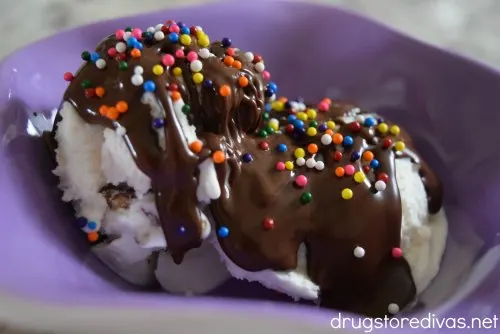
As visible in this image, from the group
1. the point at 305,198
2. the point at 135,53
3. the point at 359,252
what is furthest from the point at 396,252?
the point at 135,53

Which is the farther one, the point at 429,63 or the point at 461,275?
the point at 429,63

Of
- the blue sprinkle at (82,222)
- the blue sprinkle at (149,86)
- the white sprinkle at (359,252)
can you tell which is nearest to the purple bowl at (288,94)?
the blue sprinkle at (82,222)

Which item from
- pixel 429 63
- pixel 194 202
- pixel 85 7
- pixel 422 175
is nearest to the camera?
pixel 194 202

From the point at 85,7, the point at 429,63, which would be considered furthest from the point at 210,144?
the point at 85,7

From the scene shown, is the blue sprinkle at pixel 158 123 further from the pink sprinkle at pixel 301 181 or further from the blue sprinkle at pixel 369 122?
the blue sprinkle at pixel 369 122

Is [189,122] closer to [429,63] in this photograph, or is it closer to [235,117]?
[235,117]

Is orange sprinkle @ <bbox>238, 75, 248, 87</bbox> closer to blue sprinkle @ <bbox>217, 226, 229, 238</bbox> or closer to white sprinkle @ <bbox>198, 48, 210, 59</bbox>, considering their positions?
white sprinkle @ <bbox>198, 48, 210, 59</bbox>

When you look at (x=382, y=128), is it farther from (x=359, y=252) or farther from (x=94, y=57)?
(x=94, y=57)
